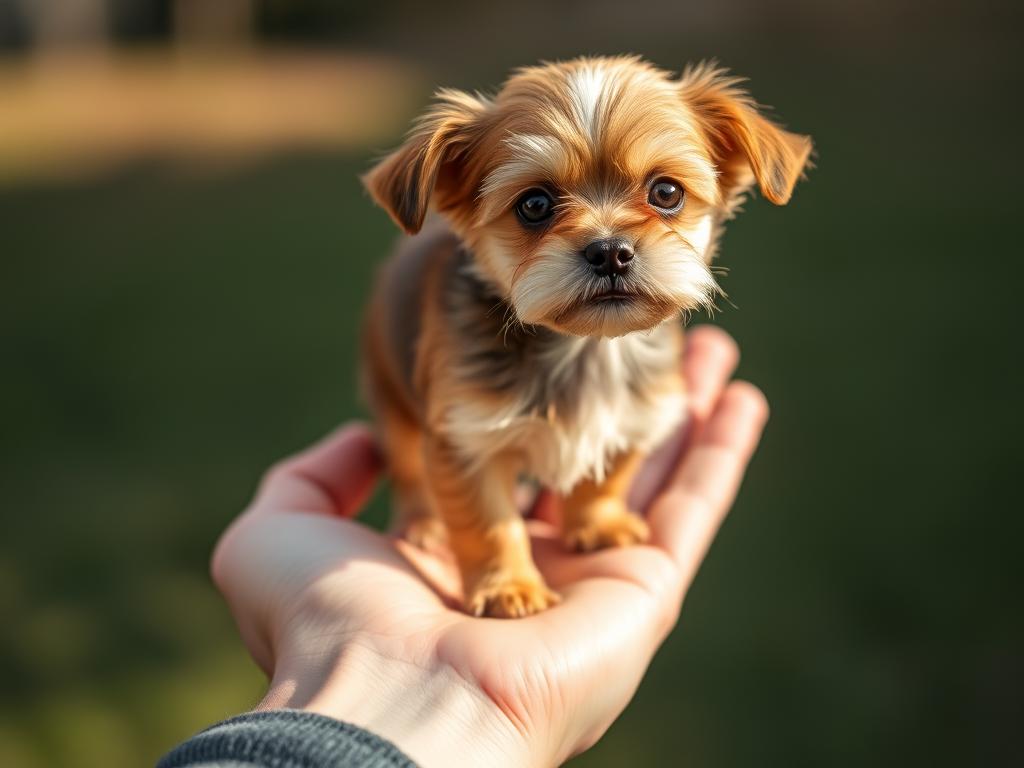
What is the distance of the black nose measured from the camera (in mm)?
3029

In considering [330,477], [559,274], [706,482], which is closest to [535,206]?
[559,274]

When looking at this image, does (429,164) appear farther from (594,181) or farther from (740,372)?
(740,372)

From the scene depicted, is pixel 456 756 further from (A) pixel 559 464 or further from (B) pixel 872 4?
(B) pixel 872 4

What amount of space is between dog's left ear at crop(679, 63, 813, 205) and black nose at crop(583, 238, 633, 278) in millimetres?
625

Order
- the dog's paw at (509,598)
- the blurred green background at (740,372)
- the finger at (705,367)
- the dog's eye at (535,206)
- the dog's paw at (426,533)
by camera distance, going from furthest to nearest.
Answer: the blurred green background at (740,372) → the finger at (705,367) → the dog's paw at (426,533) → the dog's paw at (509,598) → the dog's eye at (535,206)

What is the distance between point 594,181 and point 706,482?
5.26ft

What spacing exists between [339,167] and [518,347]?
992cm

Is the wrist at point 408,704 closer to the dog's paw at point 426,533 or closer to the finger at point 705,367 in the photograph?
the dog's paw at point 426,533

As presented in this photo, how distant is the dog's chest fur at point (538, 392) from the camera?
358cm

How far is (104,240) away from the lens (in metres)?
11.0

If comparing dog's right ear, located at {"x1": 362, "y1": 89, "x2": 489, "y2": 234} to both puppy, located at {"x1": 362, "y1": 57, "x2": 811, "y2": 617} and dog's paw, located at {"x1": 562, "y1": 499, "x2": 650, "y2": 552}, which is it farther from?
dog's paw, located at {"x1": 562, "y1": 499, "x2": 650, "y2": 552}

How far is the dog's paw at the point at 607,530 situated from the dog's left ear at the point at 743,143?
131 cm

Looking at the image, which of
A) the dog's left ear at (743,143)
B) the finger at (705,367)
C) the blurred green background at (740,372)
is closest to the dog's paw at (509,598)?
the dog's left ear at (743,143)

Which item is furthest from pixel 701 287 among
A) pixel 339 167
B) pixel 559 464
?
pixel 339 167
